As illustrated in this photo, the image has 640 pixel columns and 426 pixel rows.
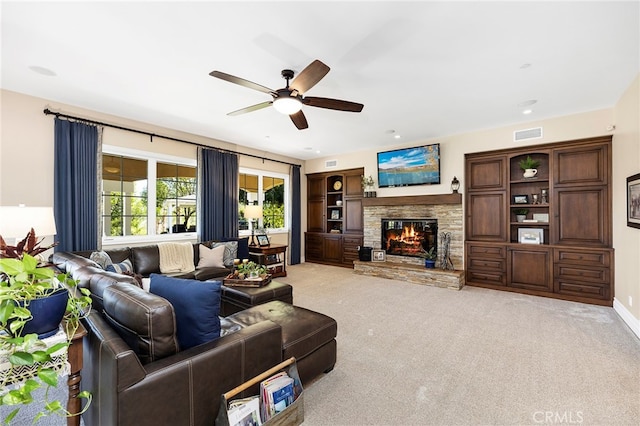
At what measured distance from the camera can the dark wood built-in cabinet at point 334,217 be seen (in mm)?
6912

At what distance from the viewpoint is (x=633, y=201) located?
3246mm

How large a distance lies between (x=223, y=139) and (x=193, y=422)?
503 centimetres

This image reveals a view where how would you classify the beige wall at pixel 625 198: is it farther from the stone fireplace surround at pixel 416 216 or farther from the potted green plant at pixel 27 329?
the potted green plant at pixel 27 329

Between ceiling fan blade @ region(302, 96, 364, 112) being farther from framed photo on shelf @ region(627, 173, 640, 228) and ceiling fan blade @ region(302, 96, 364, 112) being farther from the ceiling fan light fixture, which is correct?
framed photo on shelf @ region(627, 173, 640, 228)

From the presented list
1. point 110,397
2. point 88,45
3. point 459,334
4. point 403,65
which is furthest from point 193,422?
point 403,65

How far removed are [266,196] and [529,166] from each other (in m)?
5.25

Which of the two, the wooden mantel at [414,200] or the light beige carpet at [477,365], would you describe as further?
the wooden mantel at [414,200]

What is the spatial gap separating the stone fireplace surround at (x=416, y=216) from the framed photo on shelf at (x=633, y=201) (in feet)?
7.10

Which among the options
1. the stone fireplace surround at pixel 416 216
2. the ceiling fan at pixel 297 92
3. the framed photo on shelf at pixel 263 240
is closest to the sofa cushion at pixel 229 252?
the framed photo on shelf at pixel 263 240

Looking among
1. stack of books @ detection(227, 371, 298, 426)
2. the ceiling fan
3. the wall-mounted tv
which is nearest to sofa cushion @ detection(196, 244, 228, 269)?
the ceiling fan

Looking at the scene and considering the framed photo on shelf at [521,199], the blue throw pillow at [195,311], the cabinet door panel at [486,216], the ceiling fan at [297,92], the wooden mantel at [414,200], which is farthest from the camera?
the wooden mantel at [414,200]

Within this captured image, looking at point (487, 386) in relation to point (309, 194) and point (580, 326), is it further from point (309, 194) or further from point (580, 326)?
point (309, 194)

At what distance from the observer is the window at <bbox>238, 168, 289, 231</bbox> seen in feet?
20.9

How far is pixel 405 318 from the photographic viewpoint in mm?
3580
